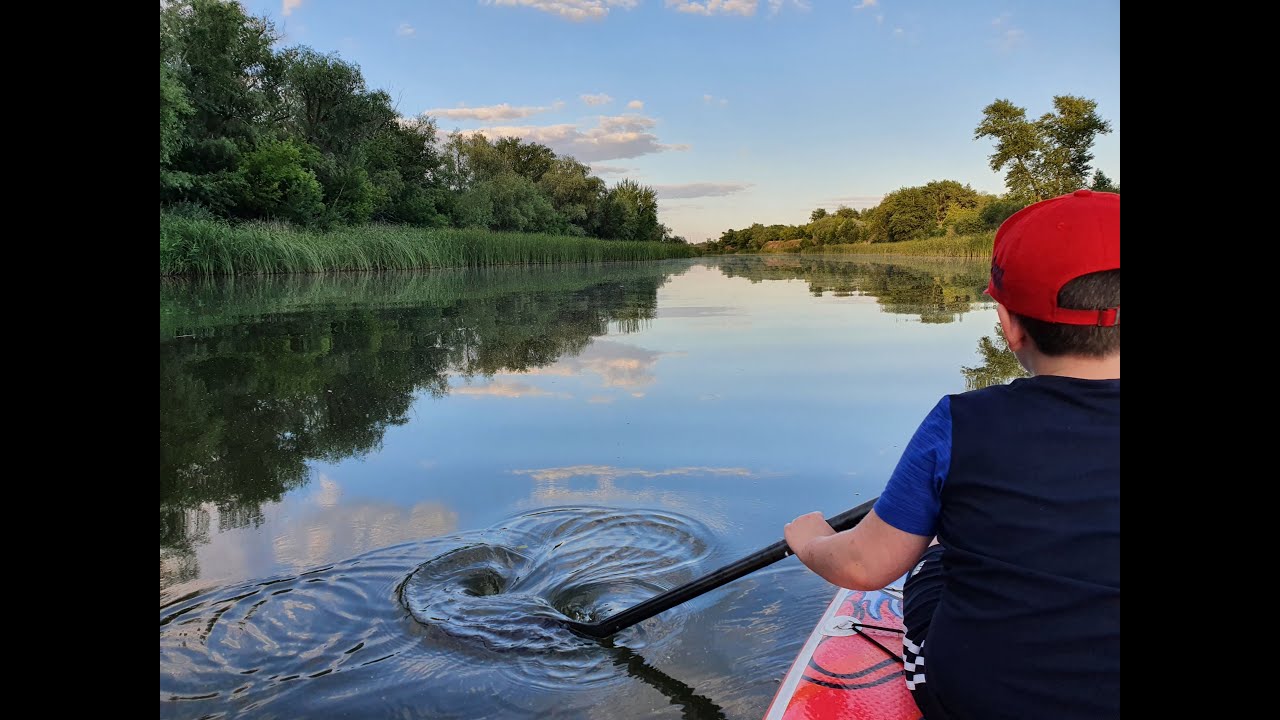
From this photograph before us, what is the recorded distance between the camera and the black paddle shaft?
6.16 ft

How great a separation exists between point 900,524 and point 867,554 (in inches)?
3.9

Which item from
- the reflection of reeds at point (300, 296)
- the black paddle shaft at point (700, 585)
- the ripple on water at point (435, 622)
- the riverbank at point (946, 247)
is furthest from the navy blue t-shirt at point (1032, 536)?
the riverbank at point (946, 247)

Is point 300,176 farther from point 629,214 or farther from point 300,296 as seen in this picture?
point 629,214

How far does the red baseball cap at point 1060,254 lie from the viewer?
1165 mm

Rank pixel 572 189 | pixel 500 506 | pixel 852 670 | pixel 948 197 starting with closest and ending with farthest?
1. pixel 852 670
2. pixel 500 506
3. pixel 572 189
4. pixel 948 197

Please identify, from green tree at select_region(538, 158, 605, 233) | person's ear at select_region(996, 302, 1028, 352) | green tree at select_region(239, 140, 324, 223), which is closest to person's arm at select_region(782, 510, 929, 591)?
person's ear at select_region(996, 302, 1028, 352)

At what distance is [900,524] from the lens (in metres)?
1.33

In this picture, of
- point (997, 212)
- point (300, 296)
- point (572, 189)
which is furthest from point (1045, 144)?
point (300, 296)

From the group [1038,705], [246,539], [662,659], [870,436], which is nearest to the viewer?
[1038,705]
